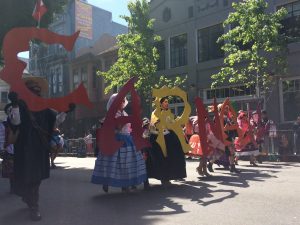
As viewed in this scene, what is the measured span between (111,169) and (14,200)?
191 cm

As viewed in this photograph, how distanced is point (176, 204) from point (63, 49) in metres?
38.8

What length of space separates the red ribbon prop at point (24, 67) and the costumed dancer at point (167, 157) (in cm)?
213

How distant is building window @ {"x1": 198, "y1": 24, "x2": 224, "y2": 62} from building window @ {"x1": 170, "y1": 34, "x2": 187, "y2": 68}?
46.6 inches

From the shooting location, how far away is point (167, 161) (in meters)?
8.95

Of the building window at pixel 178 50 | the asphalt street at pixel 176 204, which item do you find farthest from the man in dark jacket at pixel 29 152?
the building window at pixel 178 50

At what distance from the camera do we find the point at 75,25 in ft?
149

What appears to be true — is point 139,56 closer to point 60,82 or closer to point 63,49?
point 60,82

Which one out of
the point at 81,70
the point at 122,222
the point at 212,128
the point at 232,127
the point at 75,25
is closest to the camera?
the point at 122,222

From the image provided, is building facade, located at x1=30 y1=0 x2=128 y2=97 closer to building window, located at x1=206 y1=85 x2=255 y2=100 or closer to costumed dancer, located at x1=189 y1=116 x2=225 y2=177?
building window, located at x1=206 y1=85 x2=255 y2=100

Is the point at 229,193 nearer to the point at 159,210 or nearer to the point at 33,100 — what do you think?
the point at 159,210

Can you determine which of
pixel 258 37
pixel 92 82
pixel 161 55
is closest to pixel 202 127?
pixel 258 37

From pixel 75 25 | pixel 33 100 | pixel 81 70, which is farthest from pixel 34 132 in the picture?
pixel 75 25

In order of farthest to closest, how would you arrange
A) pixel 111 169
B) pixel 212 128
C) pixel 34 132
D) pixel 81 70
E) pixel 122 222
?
1. pixel 81 70
2. pixel 212 128
3. pixel 111 169
4. pixel 34 132
5. pixel 122 222

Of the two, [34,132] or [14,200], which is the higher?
[34,132]
